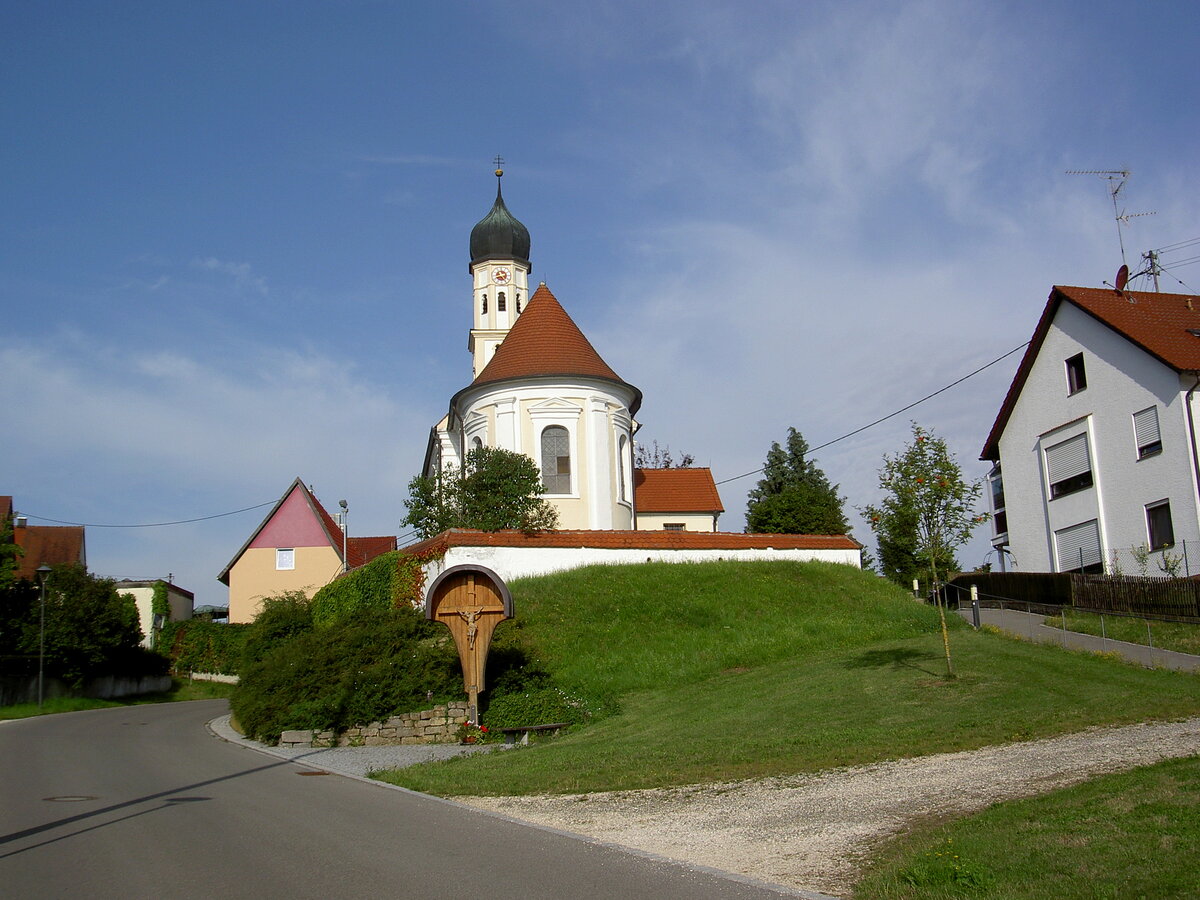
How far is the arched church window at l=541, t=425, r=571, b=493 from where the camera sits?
3838cm

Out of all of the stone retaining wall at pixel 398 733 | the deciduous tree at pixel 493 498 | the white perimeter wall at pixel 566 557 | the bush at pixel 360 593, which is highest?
the deciduous tree at pixel 493 498

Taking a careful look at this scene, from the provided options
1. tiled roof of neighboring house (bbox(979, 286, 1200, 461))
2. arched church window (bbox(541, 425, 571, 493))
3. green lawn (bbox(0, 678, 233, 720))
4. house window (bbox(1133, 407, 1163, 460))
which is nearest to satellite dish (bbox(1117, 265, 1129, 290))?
tiled roof of neighboring house (bbox(979, 286, 1200, 461))

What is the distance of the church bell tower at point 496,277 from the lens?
60188mm

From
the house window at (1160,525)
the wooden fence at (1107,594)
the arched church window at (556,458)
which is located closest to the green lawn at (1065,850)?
the wooden fence at (1107,594)

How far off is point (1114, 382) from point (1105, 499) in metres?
3.52

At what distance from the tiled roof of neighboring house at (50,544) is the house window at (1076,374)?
51.9 metres

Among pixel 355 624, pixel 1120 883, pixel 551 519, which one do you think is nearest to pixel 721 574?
pixel 551 519

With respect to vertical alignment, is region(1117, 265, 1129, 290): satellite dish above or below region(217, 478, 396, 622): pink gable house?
above

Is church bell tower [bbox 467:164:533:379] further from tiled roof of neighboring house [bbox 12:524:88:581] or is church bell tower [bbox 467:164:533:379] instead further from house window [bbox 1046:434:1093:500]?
house window [bbox 1046:434:1093:500]

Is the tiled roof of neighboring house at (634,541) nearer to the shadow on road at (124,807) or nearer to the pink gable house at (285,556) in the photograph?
the shadow on road at (124,807)

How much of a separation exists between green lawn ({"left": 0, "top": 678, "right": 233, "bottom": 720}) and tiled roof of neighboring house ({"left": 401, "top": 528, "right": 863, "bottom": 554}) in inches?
267

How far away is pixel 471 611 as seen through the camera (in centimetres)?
1978

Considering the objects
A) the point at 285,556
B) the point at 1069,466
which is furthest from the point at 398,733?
the point at 285,556

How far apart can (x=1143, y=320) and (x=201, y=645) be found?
4374cm
